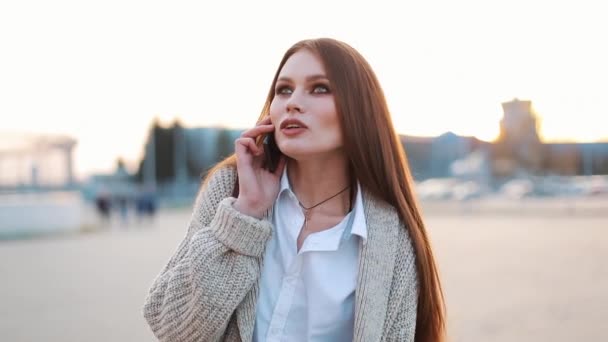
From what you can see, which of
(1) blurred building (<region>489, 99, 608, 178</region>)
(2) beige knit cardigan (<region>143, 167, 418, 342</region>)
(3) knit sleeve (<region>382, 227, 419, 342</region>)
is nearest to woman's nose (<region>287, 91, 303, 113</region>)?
(2) beige knit cardigan (<region>143, 167, 418, 342</region>)

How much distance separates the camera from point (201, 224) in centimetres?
210

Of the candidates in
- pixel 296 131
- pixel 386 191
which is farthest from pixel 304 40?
pixel 386 191

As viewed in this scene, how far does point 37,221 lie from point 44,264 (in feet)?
30.3

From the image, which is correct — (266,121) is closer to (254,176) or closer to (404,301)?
(254,176)

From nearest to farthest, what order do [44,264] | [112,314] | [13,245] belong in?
[112,314] < [44,264] < [13,245]

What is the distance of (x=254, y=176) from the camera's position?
2.08 metres

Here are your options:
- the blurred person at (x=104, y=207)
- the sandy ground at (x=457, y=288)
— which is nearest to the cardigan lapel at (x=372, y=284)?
the sandy ground at (x=457, y=288)

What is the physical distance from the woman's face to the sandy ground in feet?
14.9

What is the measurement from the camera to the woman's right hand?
2.05m

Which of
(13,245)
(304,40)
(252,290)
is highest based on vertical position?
(304,40)

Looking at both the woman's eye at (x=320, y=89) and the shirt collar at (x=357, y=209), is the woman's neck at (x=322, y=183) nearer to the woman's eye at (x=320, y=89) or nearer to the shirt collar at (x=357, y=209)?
the shirt collar at (x=357, y=209)

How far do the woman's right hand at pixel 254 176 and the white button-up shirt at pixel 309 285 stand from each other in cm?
10

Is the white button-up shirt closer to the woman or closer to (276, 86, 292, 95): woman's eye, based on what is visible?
the woman

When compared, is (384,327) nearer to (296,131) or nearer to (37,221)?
(296,131)
